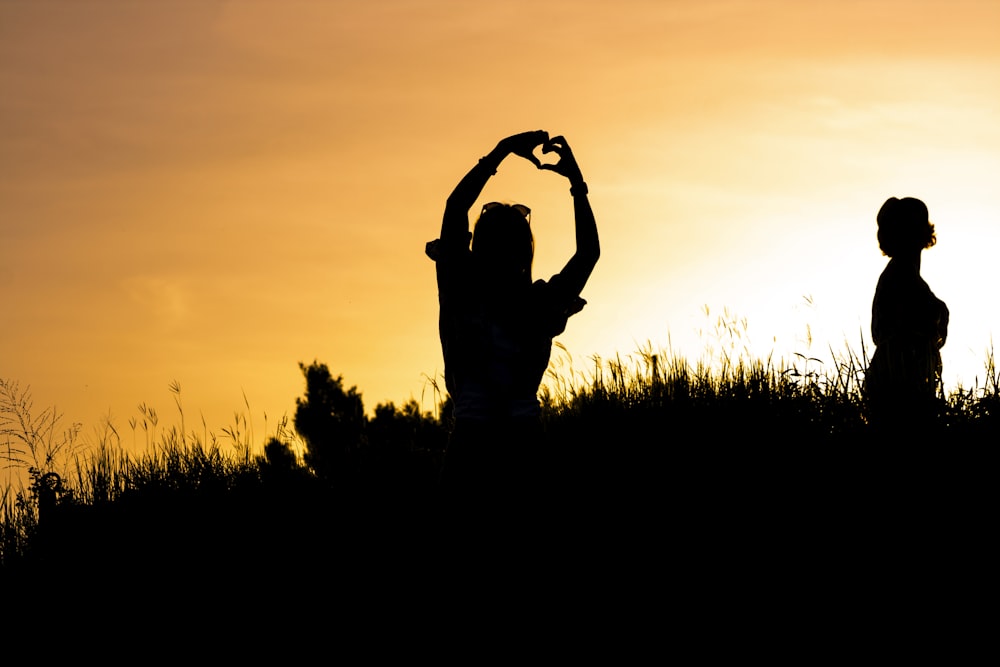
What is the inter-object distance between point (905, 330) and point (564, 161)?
302cm

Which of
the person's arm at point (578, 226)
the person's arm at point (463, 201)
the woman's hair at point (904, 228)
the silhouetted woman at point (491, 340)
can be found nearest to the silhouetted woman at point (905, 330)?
the woman's hair at point (904, 228)

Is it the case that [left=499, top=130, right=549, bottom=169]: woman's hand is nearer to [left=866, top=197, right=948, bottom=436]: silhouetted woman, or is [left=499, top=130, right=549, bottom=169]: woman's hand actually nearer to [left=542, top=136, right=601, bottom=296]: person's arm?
[left=542, top=136, right=601, bottom=296]: person's arm

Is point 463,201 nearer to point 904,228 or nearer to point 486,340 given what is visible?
point 486,340

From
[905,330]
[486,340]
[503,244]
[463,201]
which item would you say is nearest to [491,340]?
[486,340]

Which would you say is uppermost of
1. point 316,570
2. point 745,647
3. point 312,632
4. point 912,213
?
point 912,213

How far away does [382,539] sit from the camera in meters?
6.30

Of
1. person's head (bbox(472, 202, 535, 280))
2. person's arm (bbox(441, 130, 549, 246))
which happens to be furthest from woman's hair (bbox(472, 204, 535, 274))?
person's arm (bbox(441, 130, 549, 246))

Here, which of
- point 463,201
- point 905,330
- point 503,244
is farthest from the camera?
point 905,330

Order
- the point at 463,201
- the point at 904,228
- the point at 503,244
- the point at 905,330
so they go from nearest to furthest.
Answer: the point at 463,201 → the point at 503,244 → the point at 905,330 → the point at 904,228

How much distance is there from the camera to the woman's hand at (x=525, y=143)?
4605mm

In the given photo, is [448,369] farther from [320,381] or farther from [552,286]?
[320,381]

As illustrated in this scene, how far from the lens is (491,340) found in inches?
177

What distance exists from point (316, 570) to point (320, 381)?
2319 centimetres

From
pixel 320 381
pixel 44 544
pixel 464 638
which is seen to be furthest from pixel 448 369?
pixel 320 381
